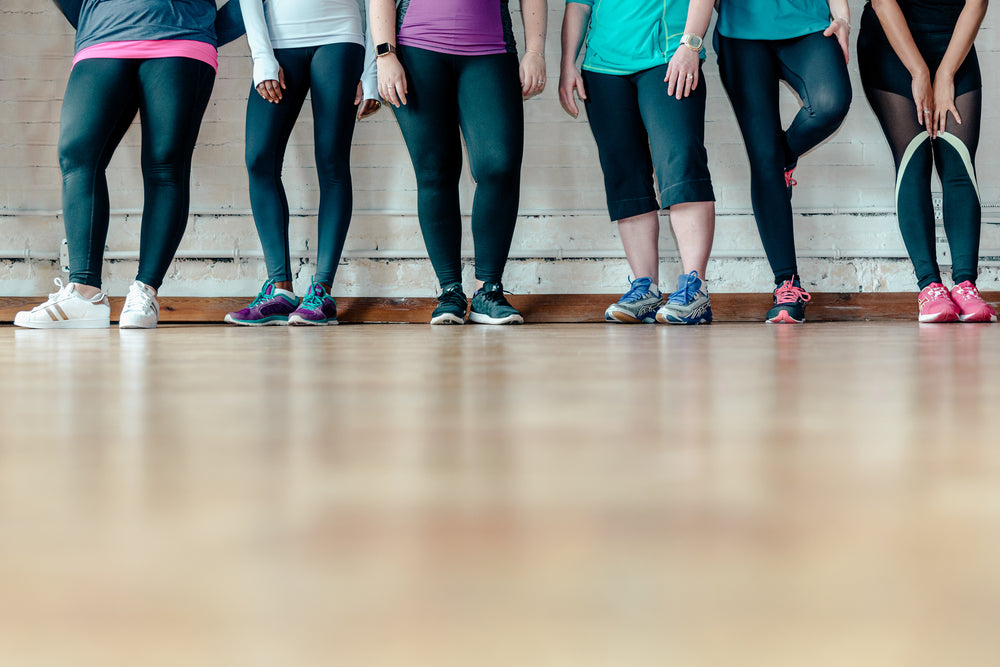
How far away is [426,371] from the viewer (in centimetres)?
53

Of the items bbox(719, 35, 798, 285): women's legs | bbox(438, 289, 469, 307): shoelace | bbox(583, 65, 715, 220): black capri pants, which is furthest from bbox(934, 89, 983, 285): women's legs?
bbox(438, 289, 469, 307): shoelace

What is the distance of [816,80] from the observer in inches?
71.5

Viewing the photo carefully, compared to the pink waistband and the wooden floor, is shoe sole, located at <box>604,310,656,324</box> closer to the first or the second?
the pink waistband

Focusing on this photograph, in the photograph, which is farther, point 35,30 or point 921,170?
point 35,30

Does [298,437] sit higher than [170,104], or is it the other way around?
[170,104]

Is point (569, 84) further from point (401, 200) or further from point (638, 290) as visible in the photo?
point (401, 200)

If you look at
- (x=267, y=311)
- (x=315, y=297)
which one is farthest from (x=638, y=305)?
(x=267, y=311)

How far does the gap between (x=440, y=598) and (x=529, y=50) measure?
1.94 metres

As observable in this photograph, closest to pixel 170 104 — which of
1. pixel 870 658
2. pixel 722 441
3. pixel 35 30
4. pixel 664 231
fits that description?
pixel 35 30

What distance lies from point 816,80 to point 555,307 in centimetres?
90

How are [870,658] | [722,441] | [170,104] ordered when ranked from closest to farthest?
[870,658] → [722,441] → [170,104]

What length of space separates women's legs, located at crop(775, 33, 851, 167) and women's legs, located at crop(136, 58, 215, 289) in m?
1.32

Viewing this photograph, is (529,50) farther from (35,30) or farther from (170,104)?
(35,30)

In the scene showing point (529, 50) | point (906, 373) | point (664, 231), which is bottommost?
point (906, 373)
